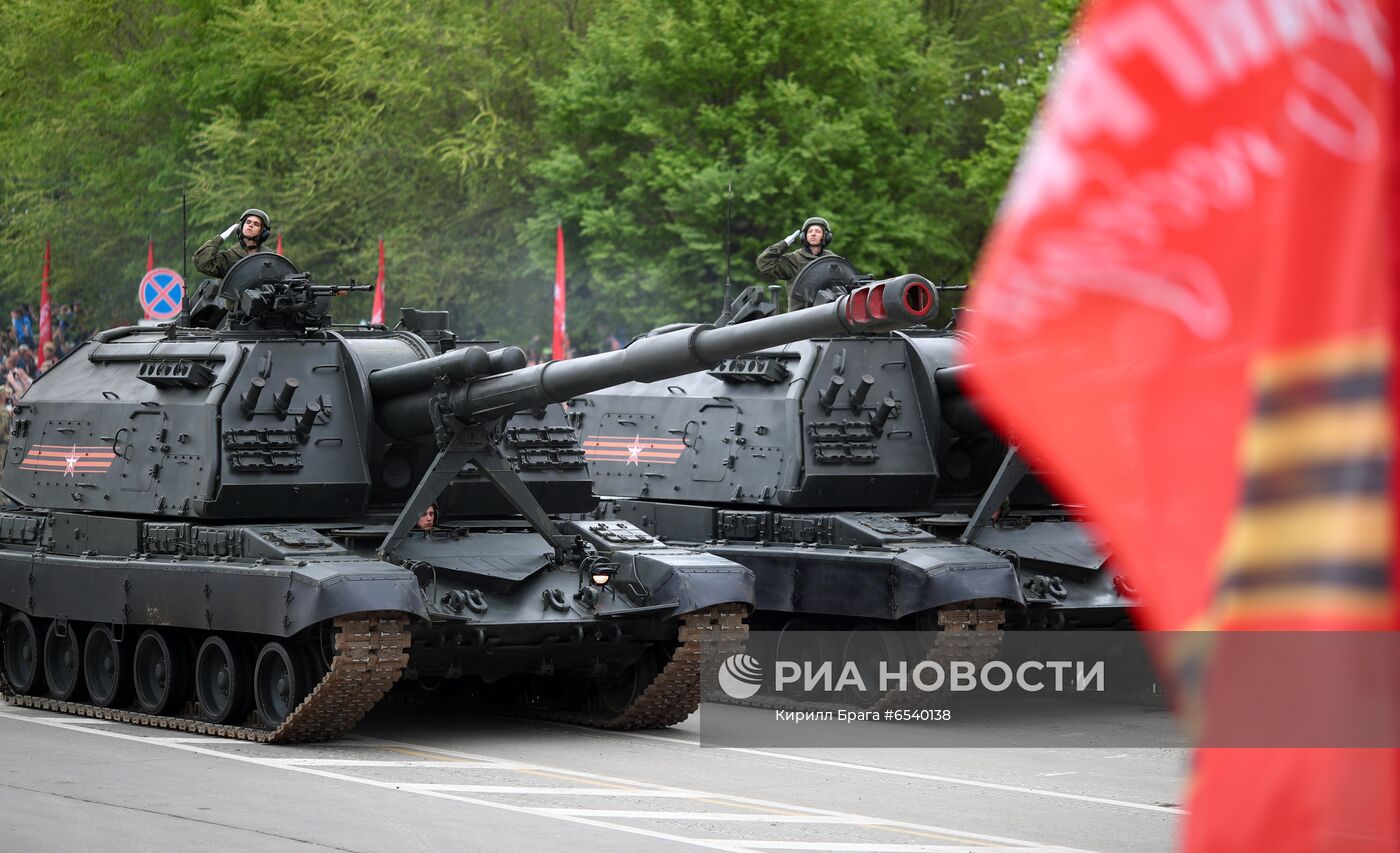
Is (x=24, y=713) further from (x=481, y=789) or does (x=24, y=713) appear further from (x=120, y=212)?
(x=120, y=212)

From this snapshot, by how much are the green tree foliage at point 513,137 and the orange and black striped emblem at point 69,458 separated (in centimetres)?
1681

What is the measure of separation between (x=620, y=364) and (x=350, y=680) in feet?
7.85

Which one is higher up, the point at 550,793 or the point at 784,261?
the point at 784,261

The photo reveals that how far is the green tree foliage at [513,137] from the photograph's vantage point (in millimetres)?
33656

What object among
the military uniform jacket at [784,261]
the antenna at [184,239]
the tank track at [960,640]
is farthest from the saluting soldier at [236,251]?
the tank track at [960,640]

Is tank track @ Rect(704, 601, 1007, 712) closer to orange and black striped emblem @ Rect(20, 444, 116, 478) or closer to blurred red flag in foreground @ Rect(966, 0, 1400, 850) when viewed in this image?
orange and black striped emblem @ Rect(20, 444, 116, 478)

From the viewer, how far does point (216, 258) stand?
14.6 m

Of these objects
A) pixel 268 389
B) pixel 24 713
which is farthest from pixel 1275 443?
pixel 24 713

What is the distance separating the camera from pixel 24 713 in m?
14.3

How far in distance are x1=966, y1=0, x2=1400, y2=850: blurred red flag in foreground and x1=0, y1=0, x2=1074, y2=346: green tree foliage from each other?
28.5 meters

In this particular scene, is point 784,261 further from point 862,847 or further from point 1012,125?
point 1012,125

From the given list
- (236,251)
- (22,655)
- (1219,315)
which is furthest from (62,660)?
(1219,315)

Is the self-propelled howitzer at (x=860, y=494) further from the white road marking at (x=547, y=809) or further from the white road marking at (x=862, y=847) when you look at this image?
the white road marking at (x=862, y=847)

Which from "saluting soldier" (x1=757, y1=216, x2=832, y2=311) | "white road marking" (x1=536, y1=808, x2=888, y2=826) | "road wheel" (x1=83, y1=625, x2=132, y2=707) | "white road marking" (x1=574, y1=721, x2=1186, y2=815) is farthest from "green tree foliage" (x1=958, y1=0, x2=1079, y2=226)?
"white road marking" (x1=536, y1=808, x2=888, y2=826)
